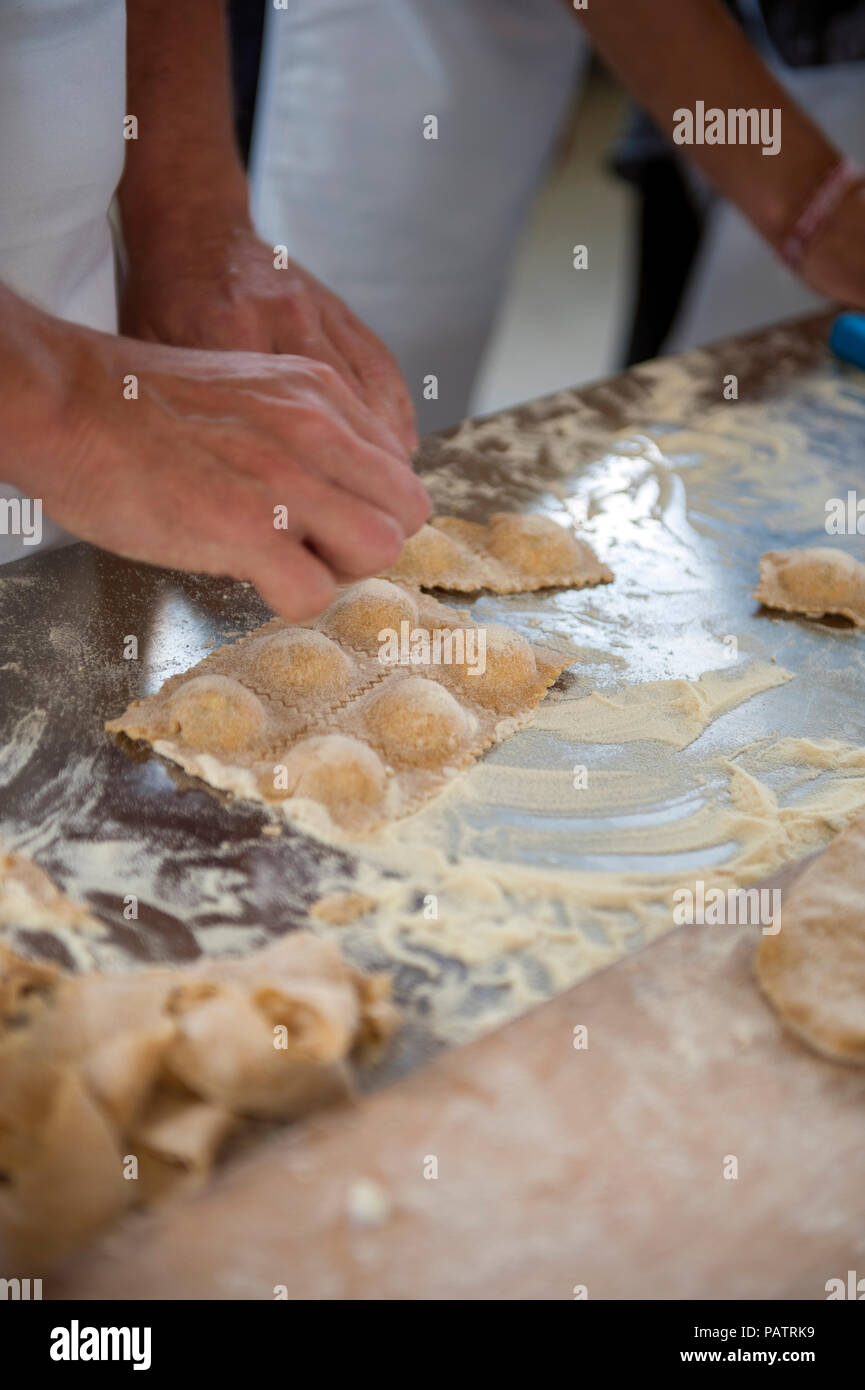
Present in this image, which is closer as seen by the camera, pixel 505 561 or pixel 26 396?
pixel 26 396

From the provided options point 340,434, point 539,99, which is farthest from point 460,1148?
point 539,99

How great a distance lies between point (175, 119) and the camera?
1681 mm

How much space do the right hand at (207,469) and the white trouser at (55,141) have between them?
402 mm

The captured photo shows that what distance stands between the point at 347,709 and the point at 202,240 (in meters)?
0.74

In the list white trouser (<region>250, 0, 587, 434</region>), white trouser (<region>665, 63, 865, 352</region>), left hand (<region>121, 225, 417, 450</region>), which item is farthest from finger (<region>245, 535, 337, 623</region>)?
white trouser (<region>665, 63, 865, 352</region>)

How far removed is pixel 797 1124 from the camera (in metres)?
0.91

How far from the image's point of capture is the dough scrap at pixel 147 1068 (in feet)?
2.71

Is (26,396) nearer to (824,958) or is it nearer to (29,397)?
(29,397)

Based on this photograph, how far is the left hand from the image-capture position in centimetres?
154

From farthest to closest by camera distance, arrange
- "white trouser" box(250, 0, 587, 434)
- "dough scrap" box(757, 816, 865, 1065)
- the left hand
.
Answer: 1. "white trouser" box(250, 0, 587, 434)
2. the left hand
3. "dough scrap" box(757, 816, 865, 1065)

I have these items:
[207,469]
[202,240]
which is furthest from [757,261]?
[207,469]

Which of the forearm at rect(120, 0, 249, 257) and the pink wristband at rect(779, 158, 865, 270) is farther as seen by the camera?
the pink wristband at rect(779, 158, 865, 270)

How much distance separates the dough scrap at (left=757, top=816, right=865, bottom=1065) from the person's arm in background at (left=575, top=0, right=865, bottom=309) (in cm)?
149

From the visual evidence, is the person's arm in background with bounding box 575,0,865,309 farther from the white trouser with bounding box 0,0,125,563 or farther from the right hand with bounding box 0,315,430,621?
the right hand with bounding box 0,315,430,621
